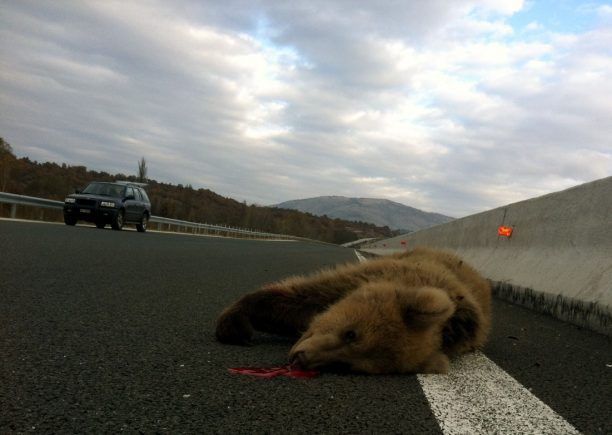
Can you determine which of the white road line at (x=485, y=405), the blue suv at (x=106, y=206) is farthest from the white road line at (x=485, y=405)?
the blue suv at (x=106, y=206)

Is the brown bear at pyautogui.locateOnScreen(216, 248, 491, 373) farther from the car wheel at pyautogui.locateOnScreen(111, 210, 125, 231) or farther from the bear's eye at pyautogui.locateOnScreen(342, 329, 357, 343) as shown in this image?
the car wheel at pyautogui.locateOnScreen(111, 210, 125, 231)

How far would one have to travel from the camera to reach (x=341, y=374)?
267 cm

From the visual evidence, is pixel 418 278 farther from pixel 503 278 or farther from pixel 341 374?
pixel 503 278

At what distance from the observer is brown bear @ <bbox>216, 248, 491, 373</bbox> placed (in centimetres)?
265

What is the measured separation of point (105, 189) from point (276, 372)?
20.2m

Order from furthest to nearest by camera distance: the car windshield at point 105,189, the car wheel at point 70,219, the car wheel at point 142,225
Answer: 1. the car wheel at point 142,225
2. the car windshield at point 105,189
3. the car wheel at point 70,219

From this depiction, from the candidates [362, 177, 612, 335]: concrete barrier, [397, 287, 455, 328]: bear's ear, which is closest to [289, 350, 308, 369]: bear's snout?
[397, 287, 455, 328]: bear's ear

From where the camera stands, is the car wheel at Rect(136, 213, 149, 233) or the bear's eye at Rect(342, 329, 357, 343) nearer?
the bear's eye at Rect(342, 329, 357, 343)

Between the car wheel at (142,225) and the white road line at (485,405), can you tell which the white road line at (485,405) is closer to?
the white road line at (485,405)

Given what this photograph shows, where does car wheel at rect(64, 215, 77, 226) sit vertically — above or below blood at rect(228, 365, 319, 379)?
above

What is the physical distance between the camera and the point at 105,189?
69.9ft

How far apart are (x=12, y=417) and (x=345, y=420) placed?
107cm

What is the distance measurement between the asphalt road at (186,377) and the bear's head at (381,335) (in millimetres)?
85

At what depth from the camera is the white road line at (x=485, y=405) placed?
81.1 inches
